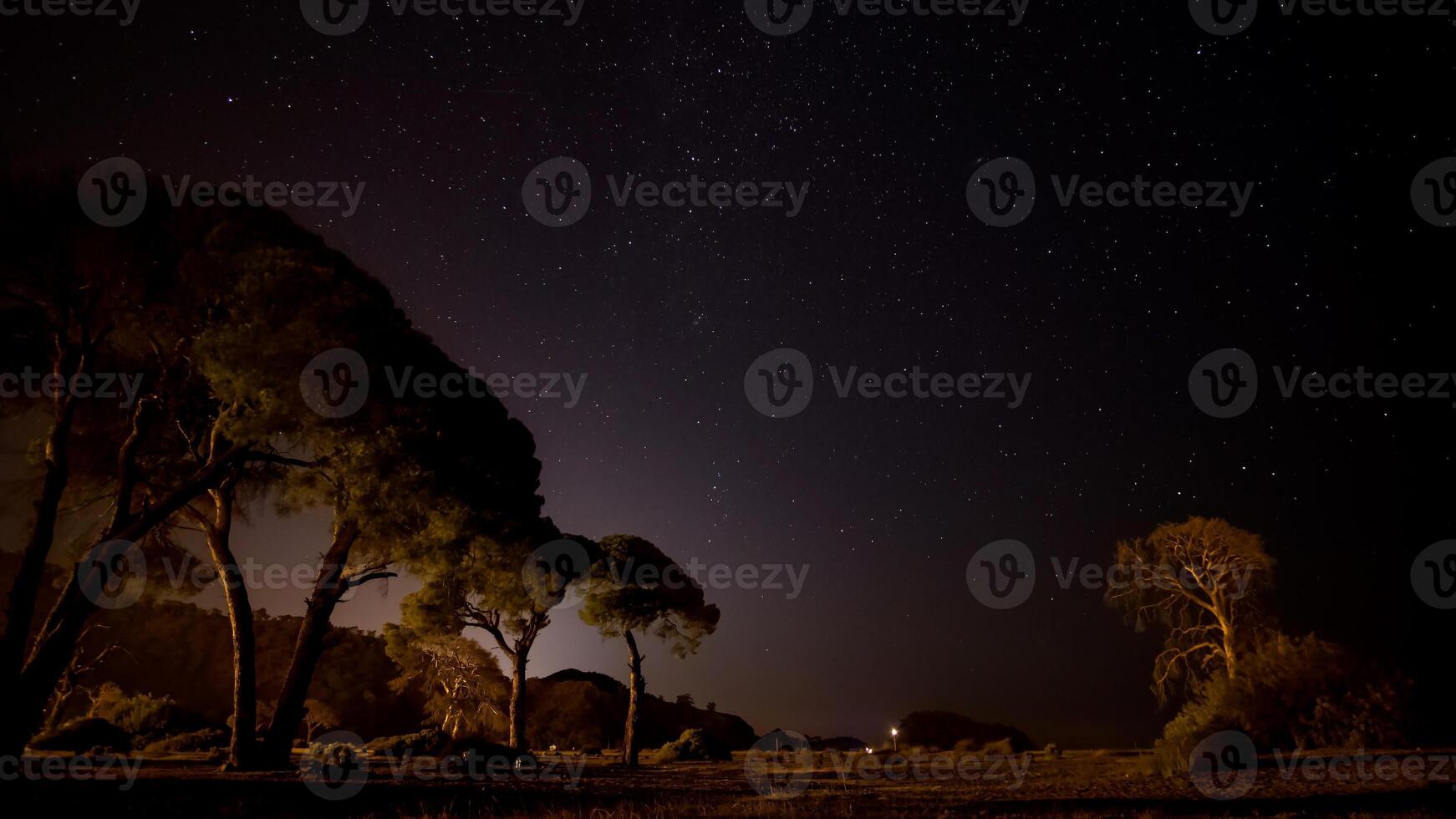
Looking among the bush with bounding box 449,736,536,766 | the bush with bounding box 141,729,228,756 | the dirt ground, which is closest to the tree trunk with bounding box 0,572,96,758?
the dirt ground

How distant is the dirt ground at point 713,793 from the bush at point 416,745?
13.4 ft

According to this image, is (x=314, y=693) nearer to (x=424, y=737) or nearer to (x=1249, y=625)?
(x=424, y=737)

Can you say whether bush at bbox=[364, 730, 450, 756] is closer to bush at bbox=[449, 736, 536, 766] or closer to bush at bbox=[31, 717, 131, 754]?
bush at bbox=[449, 736, 536, 766]

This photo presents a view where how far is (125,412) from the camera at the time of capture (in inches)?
607

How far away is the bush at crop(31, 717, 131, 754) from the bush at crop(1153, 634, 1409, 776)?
25.3 metres

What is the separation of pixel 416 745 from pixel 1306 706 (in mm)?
24065

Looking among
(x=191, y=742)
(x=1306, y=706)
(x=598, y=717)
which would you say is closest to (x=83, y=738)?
(x=191, y=742)

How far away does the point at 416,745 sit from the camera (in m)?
22.1

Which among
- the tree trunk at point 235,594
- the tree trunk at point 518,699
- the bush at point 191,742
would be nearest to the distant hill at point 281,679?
the tree trunk at point 518,699

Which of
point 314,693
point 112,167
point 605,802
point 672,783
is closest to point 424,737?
point 672,783

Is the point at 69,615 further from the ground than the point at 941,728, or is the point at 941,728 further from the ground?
the point at 69,615

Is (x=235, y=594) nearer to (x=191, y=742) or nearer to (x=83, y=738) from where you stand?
(x=83, y=738)

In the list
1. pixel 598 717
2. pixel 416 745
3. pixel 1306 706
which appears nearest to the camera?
pixel 1306 706

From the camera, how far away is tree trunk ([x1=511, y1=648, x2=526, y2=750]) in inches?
935
